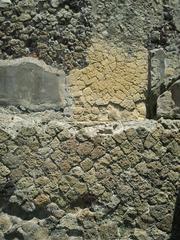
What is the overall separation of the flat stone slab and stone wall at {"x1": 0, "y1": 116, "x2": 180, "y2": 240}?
79 centimetres

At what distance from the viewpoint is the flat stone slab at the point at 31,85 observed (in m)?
5.09

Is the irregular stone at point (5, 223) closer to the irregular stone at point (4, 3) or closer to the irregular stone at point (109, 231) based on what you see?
the irregular stone at point (109, 231)

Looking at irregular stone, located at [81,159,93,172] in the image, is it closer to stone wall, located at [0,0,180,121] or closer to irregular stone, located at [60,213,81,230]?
irregular stone, located at [60,213,81,230]

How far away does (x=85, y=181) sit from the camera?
418 cm

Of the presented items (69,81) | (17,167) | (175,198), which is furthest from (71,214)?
(69,81)

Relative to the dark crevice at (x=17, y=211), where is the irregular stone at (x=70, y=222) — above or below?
below

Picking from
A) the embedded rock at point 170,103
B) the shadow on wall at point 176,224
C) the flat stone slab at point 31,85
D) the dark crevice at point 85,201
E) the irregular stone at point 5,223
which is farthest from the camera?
the flat stone slab at point 31,85

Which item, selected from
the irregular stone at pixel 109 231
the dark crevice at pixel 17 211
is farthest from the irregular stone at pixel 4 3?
the irregular stone at pixel 109 231

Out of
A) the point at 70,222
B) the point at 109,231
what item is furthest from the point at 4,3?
the point at 109,231

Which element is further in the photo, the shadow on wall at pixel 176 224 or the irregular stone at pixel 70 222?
the shadow on wall at pixel 176 224

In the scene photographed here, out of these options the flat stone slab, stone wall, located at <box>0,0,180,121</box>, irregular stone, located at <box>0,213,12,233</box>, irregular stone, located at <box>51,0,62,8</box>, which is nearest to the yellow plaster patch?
stone wall, located at <box>0,0,180,121</box>

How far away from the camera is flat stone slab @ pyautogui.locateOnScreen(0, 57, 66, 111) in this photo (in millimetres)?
5094

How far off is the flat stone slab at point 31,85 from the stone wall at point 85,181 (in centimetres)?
79

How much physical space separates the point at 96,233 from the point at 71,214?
0.76ft
